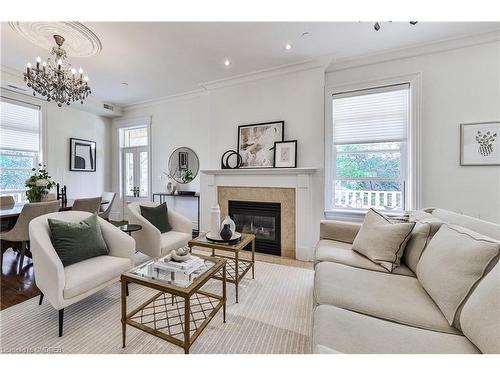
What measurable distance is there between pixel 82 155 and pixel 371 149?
229 inches

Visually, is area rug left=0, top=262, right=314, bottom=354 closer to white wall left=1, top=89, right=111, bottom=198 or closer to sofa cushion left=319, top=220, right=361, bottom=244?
sofa cushion left=319, top=220, right=361, bottom=244

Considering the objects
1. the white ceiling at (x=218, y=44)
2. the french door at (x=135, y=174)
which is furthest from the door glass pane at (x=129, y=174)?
the white ceiling at (x=218, y=44)

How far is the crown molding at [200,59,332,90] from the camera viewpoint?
3080mm

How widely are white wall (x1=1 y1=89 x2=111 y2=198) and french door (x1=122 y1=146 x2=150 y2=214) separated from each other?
0.51m

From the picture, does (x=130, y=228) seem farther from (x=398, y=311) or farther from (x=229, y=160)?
(x=398, y=311)

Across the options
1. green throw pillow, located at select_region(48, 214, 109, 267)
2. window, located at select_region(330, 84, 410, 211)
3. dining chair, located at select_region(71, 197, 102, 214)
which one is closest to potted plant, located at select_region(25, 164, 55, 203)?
dining chair, located at select_region(71, 197, 102, 214)

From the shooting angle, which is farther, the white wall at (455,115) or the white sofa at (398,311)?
the white wall at (455,115)

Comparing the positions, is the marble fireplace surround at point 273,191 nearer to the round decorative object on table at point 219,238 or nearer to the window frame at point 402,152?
the window frame at point 402,152

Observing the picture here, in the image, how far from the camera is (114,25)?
7.72 ft

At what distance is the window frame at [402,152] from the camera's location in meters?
2.87

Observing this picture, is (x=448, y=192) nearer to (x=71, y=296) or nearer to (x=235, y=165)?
(x=235, y=165)

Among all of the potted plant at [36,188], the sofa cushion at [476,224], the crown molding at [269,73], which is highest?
the crown molding at [269,73]

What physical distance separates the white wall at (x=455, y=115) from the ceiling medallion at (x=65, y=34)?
3875 mm
